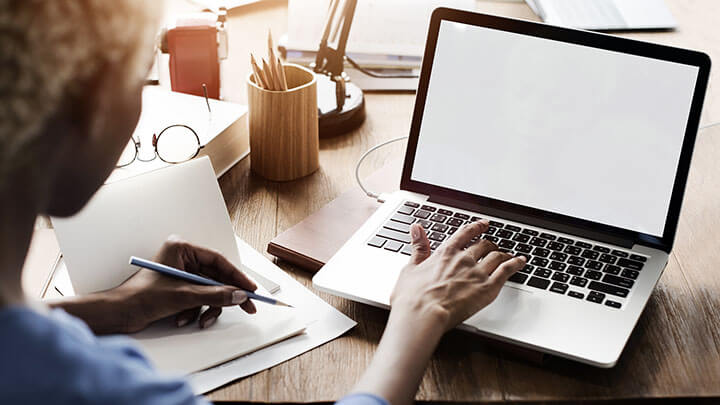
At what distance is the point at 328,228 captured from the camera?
105 centimetres

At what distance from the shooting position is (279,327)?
871 mm

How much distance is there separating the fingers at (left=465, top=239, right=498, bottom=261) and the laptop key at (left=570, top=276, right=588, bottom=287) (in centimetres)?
10

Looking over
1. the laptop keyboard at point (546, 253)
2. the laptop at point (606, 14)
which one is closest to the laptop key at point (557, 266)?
the laptop keyboard at point (546, 253)

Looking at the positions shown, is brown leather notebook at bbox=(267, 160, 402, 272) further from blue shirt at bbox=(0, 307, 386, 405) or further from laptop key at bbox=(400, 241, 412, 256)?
blue shirt at bbox=(0, 307, 386, 405)

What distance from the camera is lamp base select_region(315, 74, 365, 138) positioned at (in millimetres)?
1317

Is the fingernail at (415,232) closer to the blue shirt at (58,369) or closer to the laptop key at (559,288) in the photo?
the laptop key at (559,288)

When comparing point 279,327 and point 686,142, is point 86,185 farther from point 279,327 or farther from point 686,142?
point 686,142

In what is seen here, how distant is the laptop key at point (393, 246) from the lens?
98 centimetres

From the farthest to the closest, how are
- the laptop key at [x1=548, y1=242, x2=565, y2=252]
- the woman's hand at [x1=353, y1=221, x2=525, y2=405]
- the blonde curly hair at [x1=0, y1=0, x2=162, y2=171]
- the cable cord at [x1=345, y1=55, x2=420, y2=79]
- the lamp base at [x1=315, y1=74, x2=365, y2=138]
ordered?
the cable cord at [x1=345, y1=55, x2=420, y2=79], the lamp base at [x1=315, y1=74, x2=365, y2=138], the laptop key at [x1=548, y1=242, x2=565, y2=252], the woman's hand at [x1=353, y1=221, x2=525, y2=405], the blonde curly hair at [x1=0, y1=0, x2=162, y2=171]

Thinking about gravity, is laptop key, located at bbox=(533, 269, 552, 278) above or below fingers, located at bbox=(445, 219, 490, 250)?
below

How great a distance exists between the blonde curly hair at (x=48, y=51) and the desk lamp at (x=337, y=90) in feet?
2.66

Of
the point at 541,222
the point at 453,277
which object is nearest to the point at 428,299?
the point at 453,277

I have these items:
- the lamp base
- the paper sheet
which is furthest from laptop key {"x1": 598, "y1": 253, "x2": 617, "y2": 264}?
the lamp base

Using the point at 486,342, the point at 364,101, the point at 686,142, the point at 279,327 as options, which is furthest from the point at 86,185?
the point at 364,101
